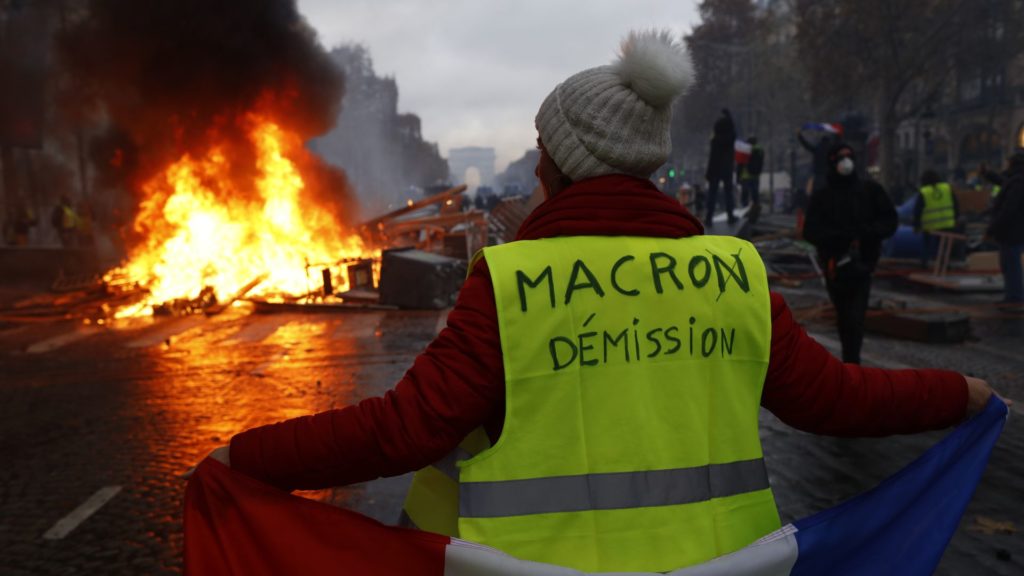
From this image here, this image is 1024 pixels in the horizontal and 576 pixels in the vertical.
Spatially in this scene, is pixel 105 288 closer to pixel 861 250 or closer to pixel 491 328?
pixel 861 250

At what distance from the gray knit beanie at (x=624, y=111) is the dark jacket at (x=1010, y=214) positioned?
35.0 ft

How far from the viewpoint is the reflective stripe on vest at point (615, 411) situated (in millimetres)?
1575

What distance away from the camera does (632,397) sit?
1.62m

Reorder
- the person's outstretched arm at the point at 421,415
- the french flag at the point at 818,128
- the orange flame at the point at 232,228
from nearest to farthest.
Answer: the person's outstretched arm at the point at 421,415
the orange flame at the point at 232,228
the french flag at the point at 818,128

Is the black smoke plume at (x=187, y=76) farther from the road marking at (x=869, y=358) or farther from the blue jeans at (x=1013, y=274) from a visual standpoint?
the blue jeans at (x=1013, y=274)

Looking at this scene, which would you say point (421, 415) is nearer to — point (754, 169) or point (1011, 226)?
point (1011, 226)

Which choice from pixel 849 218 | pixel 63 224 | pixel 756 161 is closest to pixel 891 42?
pixel 756 161

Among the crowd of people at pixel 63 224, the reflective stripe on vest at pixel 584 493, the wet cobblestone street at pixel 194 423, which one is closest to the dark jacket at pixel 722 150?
the wet cobblestone street at pixel 194 423

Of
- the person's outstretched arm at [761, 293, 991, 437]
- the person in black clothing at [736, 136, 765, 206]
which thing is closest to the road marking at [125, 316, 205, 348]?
the person's outstretched arm at [761, 293, 991, 437]

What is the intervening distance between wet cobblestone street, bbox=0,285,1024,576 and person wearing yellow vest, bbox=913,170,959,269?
369cm

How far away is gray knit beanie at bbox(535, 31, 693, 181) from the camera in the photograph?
1713 mm

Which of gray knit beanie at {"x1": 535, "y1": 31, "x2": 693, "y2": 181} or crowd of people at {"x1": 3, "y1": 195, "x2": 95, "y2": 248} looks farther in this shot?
crowd of people at {"x1": 3, "y1": 195, "x2": 95, "y2": 248}

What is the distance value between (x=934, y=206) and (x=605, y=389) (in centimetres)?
1478

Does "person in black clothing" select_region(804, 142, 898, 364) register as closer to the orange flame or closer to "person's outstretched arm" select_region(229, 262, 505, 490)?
"person's outstretched arm" select_region(229, 262, 505, 490)
